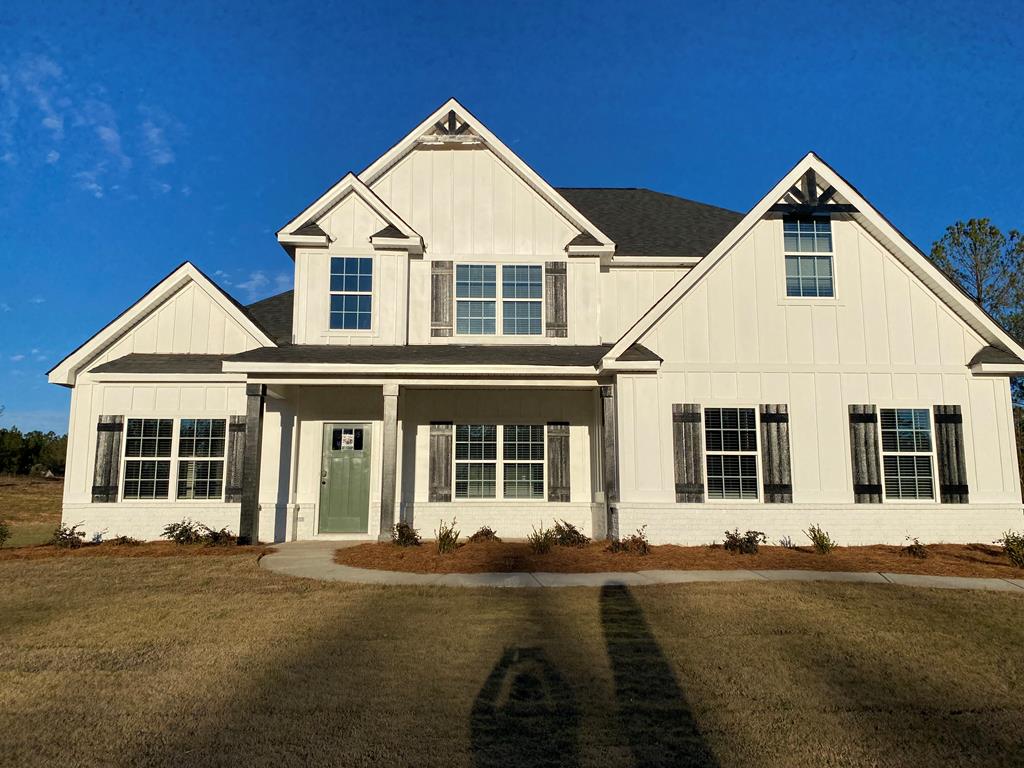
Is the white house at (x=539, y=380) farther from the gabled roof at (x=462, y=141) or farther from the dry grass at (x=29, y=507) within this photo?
the dry grass at (x=29, y=507)

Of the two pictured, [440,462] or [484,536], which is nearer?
[484,536]

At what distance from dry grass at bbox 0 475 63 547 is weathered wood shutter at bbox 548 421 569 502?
1094 centimetres

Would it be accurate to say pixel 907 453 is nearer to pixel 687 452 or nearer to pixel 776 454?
pixel 776 454

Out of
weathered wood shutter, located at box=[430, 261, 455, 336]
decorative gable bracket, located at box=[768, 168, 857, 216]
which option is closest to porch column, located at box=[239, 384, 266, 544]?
weathered wood shutter, located at box=[430, 261, 455, 336]

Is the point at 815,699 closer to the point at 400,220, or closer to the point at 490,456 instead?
the point at 490,456

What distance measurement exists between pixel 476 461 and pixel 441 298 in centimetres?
370

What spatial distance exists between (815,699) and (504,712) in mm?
Result: 2300

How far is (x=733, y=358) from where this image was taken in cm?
1255

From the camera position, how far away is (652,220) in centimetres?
1722

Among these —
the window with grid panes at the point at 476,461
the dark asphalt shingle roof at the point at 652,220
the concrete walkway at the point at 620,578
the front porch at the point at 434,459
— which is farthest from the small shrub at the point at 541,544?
the dark asphalt shingle roof at the point at 652,220

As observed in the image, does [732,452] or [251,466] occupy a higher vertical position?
[732,452]

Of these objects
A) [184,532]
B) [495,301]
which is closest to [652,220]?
[495,301]

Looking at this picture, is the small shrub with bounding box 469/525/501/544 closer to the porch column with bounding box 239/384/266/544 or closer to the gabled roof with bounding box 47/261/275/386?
the porch column with bounding box 239/384/266/544

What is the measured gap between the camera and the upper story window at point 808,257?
12.8m
